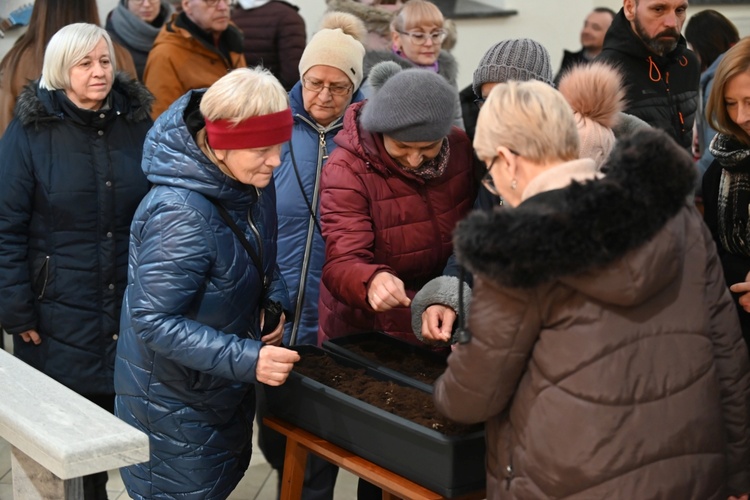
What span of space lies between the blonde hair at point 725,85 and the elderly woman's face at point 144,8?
3.60 metres

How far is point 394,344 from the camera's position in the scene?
288 cm

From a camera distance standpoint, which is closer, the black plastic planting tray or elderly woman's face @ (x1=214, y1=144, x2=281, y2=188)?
the black plastic planting tray

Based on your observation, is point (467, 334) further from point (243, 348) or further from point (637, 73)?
point (637, 73)

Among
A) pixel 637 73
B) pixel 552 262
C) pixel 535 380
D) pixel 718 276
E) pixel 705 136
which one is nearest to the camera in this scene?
pixel 552 262

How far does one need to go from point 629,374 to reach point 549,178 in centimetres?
39

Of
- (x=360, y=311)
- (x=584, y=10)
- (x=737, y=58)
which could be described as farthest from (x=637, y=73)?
(x=584, y=10)

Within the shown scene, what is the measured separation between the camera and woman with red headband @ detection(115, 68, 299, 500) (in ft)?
8.05

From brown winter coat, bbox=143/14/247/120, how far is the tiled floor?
65.0 inches

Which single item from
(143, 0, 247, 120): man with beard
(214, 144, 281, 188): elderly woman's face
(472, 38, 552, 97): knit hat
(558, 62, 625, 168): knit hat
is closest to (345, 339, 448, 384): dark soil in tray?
(214, 144, 281, 188): elderly woman's face

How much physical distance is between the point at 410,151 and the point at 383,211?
0.60ft

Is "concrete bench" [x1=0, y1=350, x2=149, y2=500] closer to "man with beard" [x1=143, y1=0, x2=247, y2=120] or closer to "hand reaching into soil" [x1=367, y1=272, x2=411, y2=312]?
"hand reaching into soil" [x1=367, y1=272, x2=411, y2=312]

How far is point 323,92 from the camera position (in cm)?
352

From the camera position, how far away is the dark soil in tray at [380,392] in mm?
2354

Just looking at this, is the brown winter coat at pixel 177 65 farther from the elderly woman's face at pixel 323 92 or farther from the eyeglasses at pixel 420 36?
the elderly woman's face at pixel 323 92
